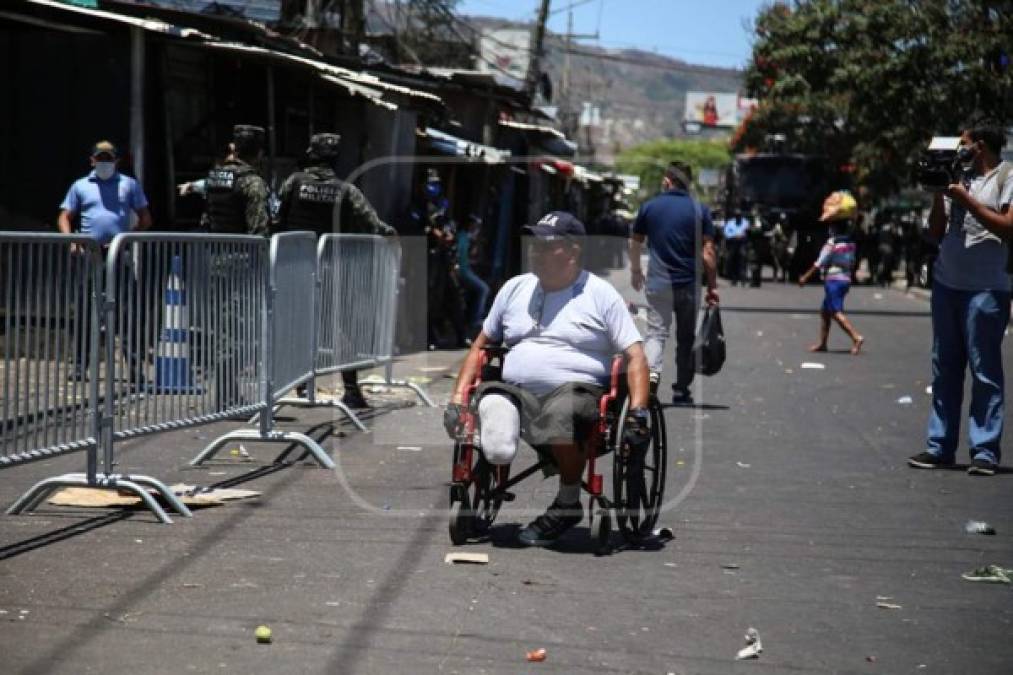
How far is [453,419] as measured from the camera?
289 inches

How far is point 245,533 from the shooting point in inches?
302

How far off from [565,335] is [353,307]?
15.3 feet

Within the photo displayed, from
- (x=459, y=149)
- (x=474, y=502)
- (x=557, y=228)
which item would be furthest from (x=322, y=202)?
(x=459, y=149)

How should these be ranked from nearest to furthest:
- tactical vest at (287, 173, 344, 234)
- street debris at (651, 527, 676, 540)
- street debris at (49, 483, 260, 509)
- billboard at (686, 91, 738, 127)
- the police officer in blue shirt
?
1. street debris at (651, 527, 676, 540)
2. street debris at (49, 483, 260, 509)
3. tactical vest at (287, 173, 344, 234)
4. the police officer in blue shirt
5. billboard at (686, 91, 738, 127)

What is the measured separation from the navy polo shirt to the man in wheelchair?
18.3 feet

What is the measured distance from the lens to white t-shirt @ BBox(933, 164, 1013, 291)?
33.0ft

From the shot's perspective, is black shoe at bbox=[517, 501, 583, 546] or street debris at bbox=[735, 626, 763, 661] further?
black shoe at bbox=[517, 501, 583, 546]

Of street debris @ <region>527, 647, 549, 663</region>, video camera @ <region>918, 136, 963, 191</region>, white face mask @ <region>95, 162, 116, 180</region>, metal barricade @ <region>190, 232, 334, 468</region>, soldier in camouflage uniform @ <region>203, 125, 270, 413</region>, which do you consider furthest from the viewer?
white face mask @ <region>95, 162, 116, 180</region>

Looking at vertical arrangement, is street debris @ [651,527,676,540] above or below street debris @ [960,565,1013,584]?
below

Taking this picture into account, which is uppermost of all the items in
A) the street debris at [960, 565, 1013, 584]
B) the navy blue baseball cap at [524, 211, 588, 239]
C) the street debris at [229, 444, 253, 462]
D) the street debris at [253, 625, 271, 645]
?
the navy blue baseball cap at [524, 211, 588, 239]

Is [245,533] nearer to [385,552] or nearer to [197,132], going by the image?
[385,552]

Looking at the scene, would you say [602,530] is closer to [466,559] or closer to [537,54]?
[466,559]

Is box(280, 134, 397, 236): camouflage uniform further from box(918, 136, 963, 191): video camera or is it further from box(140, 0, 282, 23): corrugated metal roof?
box(140, 0, 282, 23): corrugated metal roof

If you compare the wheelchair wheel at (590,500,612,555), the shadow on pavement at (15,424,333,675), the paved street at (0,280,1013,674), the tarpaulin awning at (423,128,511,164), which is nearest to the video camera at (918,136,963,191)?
the paved street at (0,280,1013,674)
